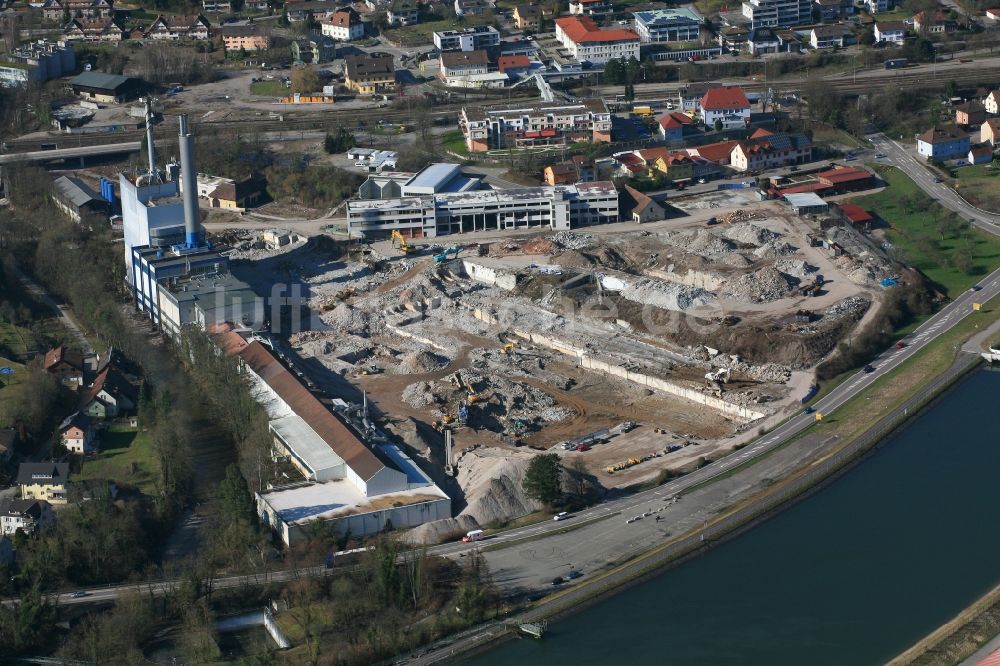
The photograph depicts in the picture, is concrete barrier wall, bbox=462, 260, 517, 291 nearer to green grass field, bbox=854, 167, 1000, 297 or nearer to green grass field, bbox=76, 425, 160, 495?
green grass field, bbox=854, 167, 1000, 297

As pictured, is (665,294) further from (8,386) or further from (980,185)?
(8,386)

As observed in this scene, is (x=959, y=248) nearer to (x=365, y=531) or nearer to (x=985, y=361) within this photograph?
(x=985, y=361)

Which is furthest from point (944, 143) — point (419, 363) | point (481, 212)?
point (419, 363)

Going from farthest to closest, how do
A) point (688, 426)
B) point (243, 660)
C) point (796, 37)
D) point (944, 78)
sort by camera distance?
point (796, 37) → point (944, 78) → point (688, 426) → point (243, 660)

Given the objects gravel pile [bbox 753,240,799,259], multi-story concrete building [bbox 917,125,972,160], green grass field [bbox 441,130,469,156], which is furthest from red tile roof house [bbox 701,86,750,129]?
gravel pile [bbox 753,240,799,259]

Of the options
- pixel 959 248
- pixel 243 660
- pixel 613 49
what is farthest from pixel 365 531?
pixel 613 49

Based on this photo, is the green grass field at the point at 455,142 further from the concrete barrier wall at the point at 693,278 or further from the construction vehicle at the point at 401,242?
the concrete barrier wall at the point at 693,278
